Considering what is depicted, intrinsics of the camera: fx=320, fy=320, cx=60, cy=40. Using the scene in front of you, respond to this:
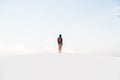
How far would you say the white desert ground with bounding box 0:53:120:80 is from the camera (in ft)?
60.0

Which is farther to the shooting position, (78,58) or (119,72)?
(78,58)

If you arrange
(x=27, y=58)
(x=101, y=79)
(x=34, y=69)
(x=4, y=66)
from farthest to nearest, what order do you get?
1. (x=27, y=58)
2. (x=4, y=66)
3. (x=34, y=69)
4. (x=101, y=79)

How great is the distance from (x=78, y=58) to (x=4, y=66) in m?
5.07

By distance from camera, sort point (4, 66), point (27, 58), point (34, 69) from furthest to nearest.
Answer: point (27, 58), point (4, 66), point (34, 69)

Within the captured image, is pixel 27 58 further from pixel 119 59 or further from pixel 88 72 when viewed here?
pixel 119 59

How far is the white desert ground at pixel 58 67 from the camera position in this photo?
1830 cm

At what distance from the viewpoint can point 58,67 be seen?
63.8ft

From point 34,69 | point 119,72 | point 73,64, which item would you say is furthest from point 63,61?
point 119,72

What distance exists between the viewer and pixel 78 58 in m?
22.0

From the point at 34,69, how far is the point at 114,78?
474 cm

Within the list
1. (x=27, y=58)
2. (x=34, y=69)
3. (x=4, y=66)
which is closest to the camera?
(x=34, y=69)

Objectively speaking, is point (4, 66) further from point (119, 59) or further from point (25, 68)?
point (119, 59)

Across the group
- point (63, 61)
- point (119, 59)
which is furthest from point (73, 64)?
point (119, 59)

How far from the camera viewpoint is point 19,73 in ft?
61.6
